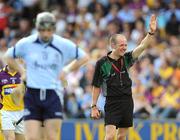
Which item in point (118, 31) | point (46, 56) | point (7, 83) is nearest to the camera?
point (46, 56)

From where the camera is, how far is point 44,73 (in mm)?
12711

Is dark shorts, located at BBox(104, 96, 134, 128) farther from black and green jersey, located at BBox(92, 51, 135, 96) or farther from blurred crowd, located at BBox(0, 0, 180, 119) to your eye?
blurred crowd, located at BBox(0, 0, 180, 119)

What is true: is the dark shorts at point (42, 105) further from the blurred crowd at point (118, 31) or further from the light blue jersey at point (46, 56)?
the blurred crowd at point (118, 31)

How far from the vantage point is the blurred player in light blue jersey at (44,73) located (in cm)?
1267

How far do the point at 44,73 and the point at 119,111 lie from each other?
261 cm

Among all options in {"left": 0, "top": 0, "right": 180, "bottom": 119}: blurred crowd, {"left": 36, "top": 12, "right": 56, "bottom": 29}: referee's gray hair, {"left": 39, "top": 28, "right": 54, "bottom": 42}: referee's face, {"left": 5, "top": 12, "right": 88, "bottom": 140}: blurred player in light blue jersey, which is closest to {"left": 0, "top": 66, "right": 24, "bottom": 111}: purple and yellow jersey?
{"left": 5, "top": 12, "right": 88, "bottom": 140}: blurred player in light blue jersey

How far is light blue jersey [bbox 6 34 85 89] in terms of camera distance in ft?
41.5

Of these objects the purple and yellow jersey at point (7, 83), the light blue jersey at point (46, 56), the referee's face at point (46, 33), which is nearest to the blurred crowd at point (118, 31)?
the purple and yellow jersey at point (7, 83)

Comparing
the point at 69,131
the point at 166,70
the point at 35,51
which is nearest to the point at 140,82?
the point at 166,70

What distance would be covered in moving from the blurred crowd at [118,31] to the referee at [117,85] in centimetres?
600

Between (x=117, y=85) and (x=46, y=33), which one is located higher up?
(x=46, y=33)

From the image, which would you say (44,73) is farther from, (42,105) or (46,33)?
(46,33)

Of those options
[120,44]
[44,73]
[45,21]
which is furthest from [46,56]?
[120,44]

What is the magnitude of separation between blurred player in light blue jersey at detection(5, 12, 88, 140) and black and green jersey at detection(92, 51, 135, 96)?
218cm
